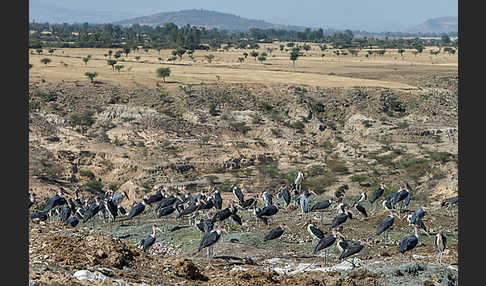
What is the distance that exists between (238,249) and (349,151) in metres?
31.3

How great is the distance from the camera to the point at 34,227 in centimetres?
1716

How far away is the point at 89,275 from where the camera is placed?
12.4 meters

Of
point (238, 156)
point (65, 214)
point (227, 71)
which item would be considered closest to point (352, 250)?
point (65, 214)

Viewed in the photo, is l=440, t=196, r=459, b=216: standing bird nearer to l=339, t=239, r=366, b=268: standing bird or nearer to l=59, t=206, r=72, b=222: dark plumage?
l=339, t=239, r=366, b=268: standing bird

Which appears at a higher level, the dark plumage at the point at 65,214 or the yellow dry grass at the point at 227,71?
the yellow dry grass at the point at 227,71

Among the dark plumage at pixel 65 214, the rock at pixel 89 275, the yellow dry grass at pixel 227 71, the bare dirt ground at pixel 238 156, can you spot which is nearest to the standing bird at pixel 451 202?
the bare dirt ground at pixel 238 156

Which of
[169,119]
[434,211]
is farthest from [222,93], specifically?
[434,211]

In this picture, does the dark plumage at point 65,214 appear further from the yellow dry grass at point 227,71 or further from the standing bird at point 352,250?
the yellow dry grass at point 227,71

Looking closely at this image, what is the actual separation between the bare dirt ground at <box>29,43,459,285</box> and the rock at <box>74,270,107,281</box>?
8.1 inches

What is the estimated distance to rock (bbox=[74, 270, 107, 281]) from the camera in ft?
40.1

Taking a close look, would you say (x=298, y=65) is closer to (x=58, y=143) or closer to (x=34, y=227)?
(x=58, y=143)

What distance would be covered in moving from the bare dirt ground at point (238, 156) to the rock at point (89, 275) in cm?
21

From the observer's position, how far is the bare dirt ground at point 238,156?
49.2ft

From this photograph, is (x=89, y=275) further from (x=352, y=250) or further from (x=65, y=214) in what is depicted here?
(x=65, y=214)
